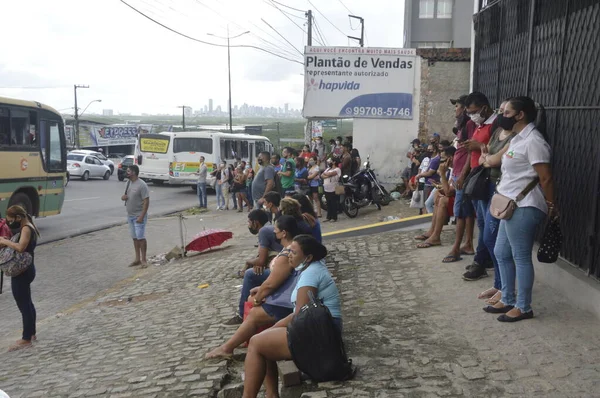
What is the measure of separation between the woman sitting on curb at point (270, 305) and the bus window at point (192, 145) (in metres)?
24.0

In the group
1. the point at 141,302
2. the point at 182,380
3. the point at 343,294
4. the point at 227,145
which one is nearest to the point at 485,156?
the point at 343,294

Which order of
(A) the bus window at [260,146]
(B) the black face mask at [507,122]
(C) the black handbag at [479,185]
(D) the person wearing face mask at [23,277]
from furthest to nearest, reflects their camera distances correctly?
(A) the bus window at [260,146]
(D) the person wearing face mask at [23,277]
(C) the black handbag at [479,185]
(B) the black face mask at [507,122]

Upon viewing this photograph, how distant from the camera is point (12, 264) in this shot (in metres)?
7.10

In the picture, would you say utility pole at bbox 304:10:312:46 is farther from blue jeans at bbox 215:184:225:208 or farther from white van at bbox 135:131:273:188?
blue jeans at bbox 215:184:225:208

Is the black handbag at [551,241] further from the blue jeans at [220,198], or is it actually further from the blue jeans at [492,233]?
the blue jeans at [220,198]

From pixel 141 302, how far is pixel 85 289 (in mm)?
2128

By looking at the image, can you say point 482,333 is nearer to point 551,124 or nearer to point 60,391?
point 551,124

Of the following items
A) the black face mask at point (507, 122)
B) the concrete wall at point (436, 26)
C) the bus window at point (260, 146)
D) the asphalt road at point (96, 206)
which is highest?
the concrete wall at point (436, 26)

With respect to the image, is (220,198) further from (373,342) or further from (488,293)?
(373,342)

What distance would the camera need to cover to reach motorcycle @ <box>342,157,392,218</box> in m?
14.7

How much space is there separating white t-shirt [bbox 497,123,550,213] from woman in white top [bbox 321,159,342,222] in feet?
30.0

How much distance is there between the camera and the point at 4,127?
14391 millimetres

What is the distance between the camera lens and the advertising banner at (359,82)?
17.1 m

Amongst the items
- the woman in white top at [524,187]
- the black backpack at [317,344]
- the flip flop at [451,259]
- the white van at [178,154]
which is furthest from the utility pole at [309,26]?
the black backpack at [317,344]
